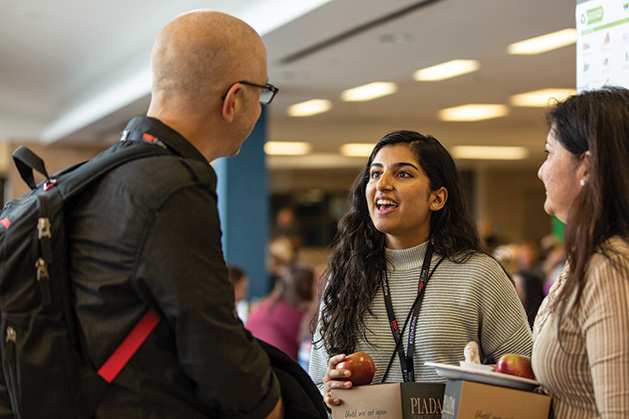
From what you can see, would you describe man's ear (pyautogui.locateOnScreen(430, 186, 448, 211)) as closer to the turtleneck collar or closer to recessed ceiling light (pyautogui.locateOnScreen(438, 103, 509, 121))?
the turtleneck collar

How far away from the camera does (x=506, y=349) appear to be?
1.87 meters

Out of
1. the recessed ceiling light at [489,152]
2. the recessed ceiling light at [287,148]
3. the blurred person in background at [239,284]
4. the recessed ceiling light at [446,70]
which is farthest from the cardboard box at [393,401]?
the recessed ceiling light at [489,152]

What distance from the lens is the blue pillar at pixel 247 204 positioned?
7.54 meters

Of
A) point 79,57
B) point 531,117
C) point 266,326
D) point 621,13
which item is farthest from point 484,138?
point 621,13

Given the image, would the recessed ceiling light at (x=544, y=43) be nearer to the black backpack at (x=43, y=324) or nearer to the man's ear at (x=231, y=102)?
the man's ear at (x=231, y=102)

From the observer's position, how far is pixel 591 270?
1345 mm

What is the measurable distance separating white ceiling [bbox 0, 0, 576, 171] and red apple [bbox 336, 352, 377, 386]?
312cm

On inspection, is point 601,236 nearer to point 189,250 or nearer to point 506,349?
point 506,349

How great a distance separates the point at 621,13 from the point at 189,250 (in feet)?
5.33

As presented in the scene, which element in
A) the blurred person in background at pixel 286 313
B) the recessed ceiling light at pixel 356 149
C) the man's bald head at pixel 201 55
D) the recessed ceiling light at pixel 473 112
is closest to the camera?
the man's bald head at pixel 201 55

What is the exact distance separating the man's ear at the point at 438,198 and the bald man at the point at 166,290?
94 cm

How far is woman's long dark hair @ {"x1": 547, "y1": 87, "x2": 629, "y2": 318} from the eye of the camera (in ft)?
4.50

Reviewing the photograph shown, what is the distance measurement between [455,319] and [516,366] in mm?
370

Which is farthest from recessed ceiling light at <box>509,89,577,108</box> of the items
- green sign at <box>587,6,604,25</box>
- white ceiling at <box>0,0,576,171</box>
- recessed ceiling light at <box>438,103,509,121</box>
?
green sign at <box>587,6,604,25</box>
